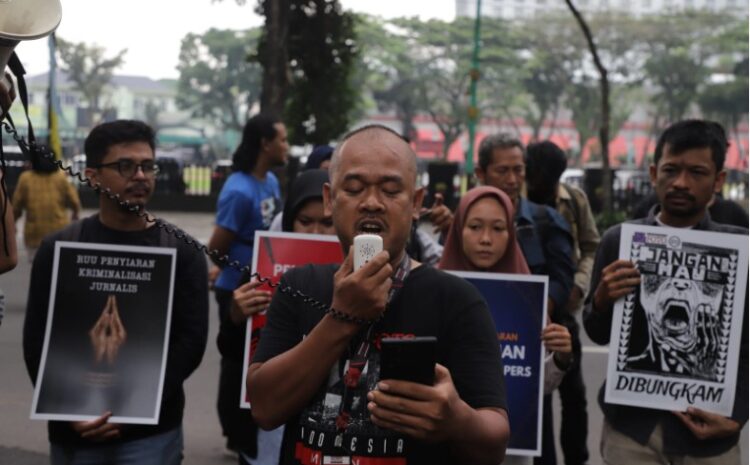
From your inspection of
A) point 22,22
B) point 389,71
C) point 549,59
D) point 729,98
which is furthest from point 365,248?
point 389,71

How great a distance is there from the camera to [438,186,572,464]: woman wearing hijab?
14.2 feet

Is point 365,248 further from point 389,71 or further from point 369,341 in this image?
point 389,71

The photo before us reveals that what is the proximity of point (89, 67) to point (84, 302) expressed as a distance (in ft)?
232

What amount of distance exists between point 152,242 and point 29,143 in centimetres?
115

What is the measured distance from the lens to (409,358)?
207 cm

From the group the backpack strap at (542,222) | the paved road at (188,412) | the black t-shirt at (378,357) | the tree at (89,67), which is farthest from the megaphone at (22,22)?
the tree at (89,67)

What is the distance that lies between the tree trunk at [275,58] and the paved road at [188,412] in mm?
7595

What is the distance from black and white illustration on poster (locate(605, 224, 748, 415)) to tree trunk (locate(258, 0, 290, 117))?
47.1 feet

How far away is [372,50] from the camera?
213ft

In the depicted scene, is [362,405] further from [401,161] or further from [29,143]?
Answer: [29,143]

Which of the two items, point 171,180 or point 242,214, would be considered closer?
point 242,214

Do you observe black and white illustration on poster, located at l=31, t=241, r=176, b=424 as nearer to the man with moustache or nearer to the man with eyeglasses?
the man with eyeglasses

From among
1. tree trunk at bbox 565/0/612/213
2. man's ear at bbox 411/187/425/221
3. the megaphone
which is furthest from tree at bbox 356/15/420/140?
the megaphone

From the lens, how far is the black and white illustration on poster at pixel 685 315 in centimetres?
381
